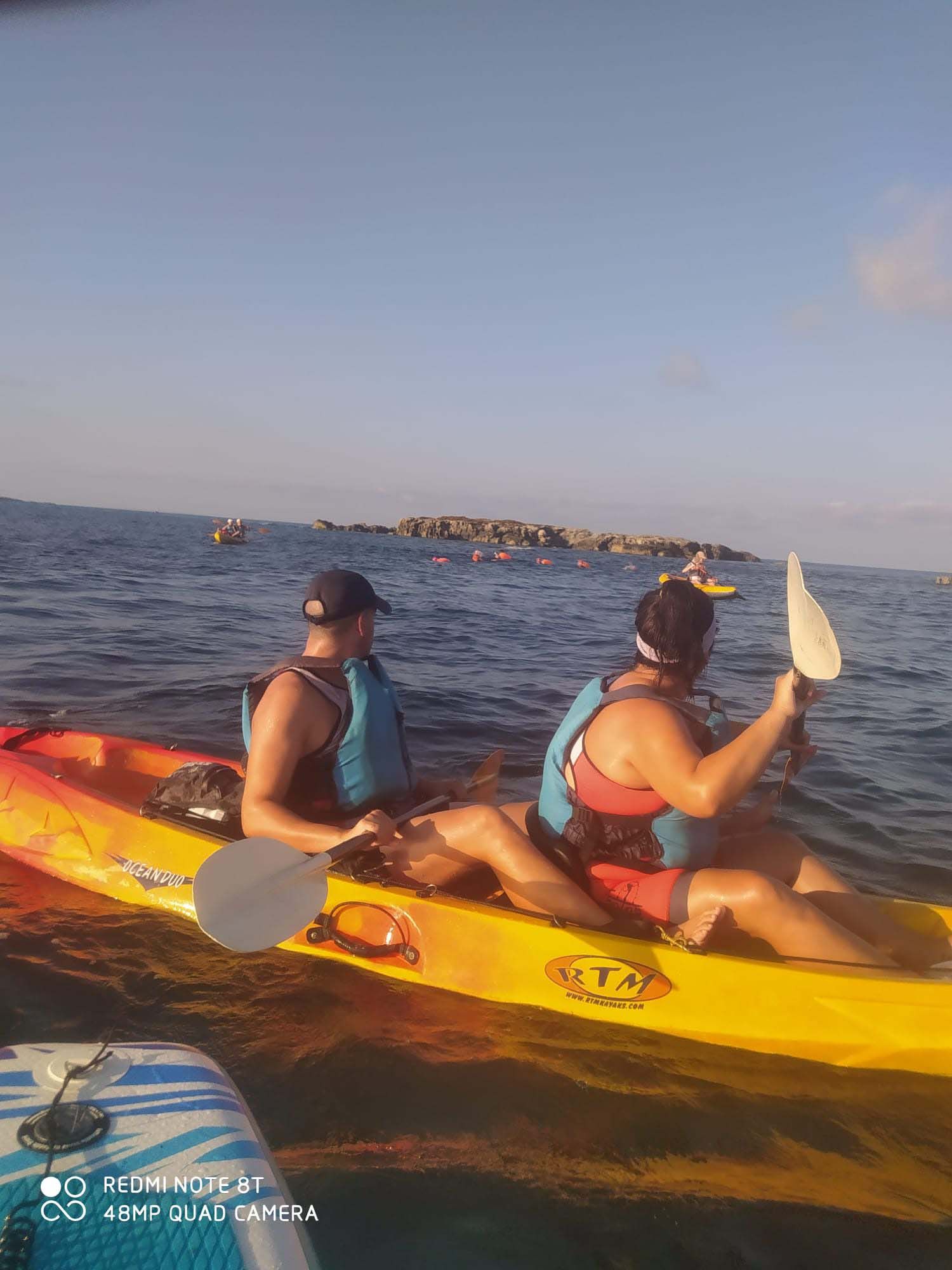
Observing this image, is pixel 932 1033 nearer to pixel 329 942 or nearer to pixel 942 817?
pixel 329 942

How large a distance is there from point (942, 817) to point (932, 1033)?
159 inches

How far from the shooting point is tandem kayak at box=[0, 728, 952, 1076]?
3271 millimetres

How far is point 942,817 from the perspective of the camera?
666 cm

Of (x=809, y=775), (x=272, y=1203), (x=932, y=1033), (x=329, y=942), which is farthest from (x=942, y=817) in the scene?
(x=272, y=1203)

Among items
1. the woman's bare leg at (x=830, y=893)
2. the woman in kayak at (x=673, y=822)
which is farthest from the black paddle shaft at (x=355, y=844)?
the woman's bare leg at (x=830, y=893)

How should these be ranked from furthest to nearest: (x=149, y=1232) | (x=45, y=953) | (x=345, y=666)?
1. (x=45, y=953)
2. (x=345, y=666)
3. (x=149, y=1232)

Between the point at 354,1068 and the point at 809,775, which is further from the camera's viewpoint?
the point at 809,775

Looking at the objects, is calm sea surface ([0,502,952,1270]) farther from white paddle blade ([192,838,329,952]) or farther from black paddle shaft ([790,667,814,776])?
black paddle shaft ([790,667,814,776])

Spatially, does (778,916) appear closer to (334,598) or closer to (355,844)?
(355,844)

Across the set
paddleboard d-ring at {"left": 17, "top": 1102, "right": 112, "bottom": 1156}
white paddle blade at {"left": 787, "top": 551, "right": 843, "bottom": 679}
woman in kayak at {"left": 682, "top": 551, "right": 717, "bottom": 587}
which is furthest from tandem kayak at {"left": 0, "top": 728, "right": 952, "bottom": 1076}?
woman in kayak at {"left": 682, "top": 551, "right": 717, "bottom": 587}

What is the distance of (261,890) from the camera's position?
313 cm

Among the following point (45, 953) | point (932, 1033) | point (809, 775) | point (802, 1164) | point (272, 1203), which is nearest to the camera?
point (272, 1203)

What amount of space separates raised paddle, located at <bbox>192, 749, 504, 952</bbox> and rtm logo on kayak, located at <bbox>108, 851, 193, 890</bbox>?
1.24 m

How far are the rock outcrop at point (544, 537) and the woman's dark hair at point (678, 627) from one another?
299 ft
